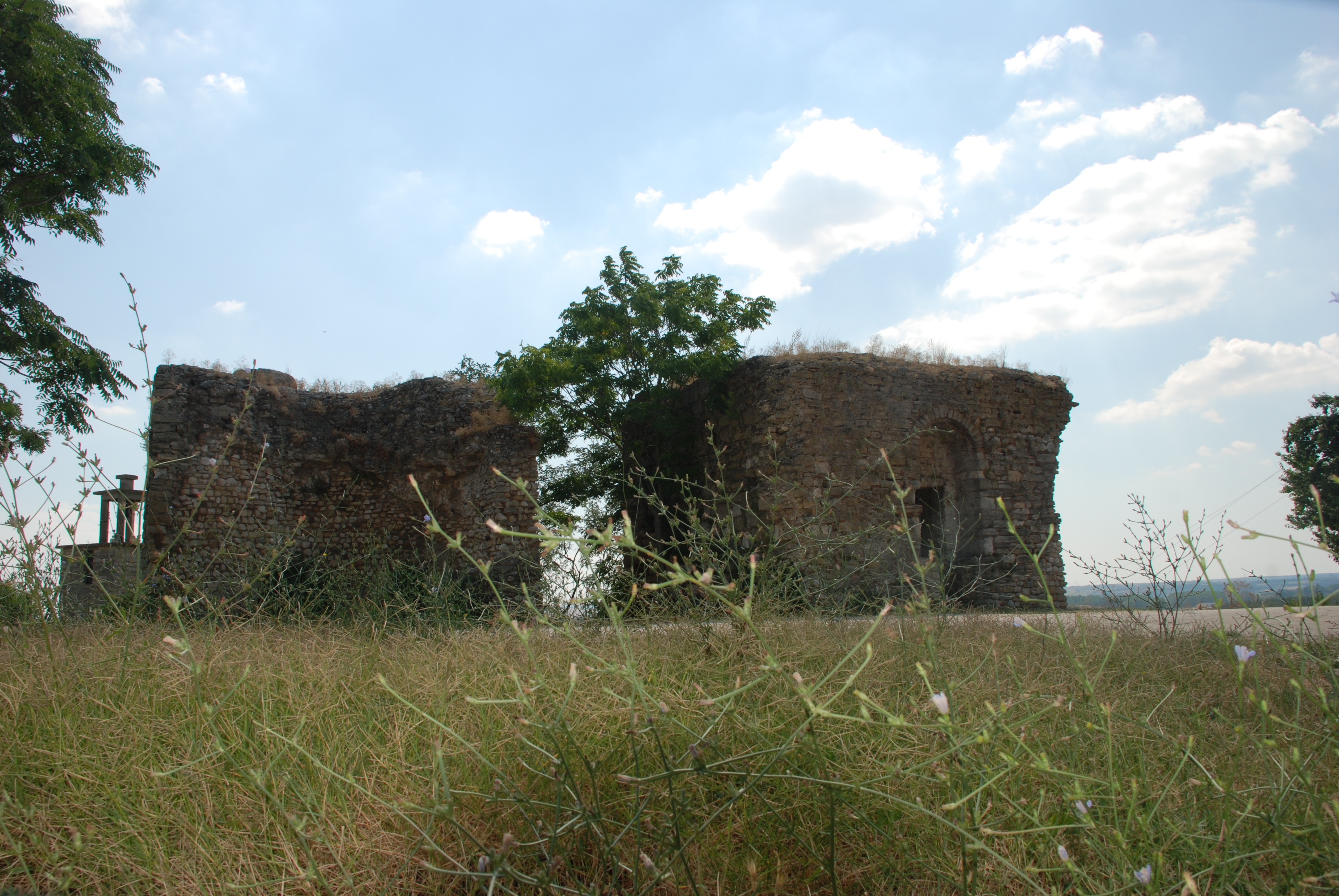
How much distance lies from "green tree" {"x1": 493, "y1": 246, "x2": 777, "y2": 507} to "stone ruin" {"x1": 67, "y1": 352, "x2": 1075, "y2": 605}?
54cm

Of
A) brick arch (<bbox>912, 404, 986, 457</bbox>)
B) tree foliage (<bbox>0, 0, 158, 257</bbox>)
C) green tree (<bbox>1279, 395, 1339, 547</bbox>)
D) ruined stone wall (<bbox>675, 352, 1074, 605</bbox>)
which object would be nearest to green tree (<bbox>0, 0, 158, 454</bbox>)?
tree foliage (<bbox>0, 0, 158, 257</bbox>)

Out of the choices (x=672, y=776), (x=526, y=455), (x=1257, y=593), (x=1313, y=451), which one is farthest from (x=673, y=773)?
(x=1313, y=451)

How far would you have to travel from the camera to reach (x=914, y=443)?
1158 centimetres

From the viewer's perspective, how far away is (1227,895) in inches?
54.3

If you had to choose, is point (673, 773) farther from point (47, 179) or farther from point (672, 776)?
point (47, 179)

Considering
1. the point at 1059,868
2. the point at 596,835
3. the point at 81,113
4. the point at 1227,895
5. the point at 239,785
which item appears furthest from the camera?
the point at 81,113

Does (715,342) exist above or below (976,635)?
above

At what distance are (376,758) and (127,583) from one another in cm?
314

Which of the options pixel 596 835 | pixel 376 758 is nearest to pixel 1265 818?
pixel 596 835

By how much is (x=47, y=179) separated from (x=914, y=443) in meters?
13.7

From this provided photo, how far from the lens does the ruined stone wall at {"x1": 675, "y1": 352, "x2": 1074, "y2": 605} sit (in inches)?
412

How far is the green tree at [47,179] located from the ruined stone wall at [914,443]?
9657 mm

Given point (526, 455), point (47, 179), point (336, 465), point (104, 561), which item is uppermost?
point (47, 179)

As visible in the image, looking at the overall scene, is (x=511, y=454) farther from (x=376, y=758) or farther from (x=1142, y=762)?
(x=1142, y=762)
